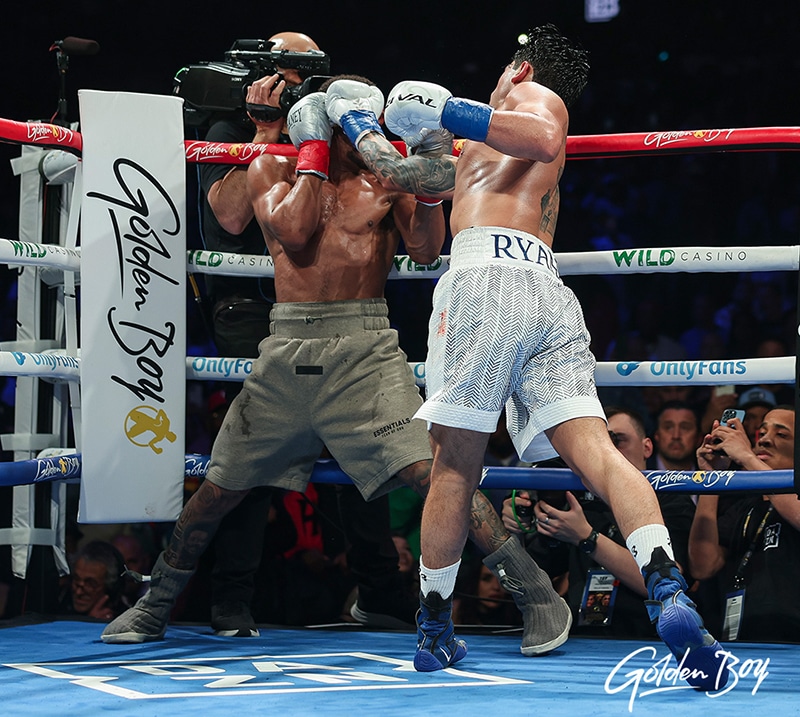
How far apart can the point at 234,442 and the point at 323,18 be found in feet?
9.90

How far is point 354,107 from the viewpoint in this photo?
2166 millimetres

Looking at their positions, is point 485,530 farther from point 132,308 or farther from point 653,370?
point 132,308

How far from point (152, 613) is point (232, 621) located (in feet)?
→ 0.67

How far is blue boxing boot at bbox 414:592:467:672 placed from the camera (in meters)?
1.93

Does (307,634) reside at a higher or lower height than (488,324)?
lower

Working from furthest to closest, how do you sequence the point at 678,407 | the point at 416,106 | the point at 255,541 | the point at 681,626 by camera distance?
1. the point at 678,407
2. the point at 255,541
3. the point at 416,106
4. the point at 681,626

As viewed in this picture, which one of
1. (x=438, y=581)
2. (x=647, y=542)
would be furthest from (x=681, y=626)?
(x=438, y=581)

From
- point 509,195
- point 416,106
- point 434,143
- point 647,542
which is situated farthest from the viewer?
point 434,143

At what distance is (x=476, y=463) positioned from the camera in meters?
1.97

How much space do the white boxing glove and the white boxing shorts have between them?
48 cm

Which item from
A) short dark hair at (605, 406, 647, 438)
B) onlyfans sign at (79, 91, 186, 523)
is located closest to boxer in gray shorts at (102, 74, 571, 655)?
onlyfans sign at (79, 91, 186, 523)

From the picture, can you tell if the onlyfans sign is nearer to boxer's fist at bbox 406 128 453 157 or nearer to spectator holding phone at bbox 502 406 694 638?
boxer's fist at bbox 406 128 453 157

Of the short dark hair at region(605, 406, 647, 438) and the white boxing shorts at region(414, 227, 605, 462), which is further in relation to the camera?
the short dark hair at region(605, 406, 647, 438)

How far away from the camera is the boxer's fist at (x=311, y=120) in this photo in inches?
91.0
